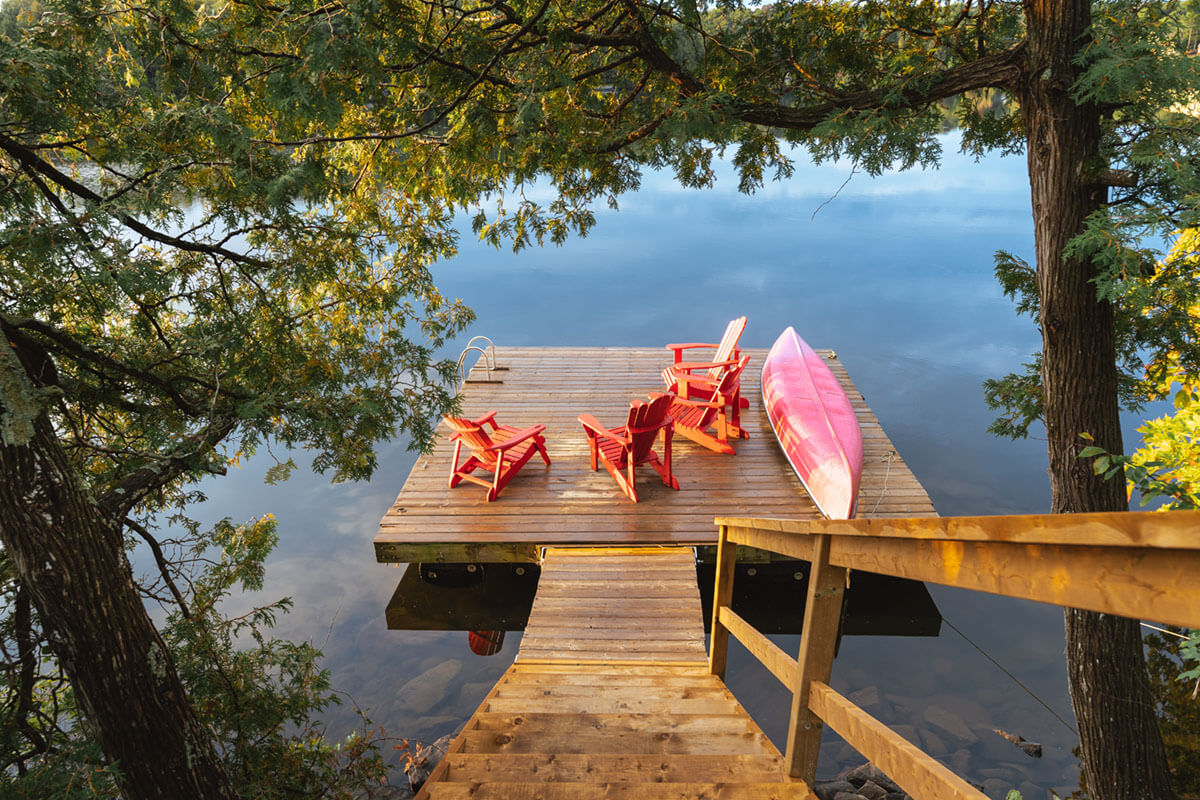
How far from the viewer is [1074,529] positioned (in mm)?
733

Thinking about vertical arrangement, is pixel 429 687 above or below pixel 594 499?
below

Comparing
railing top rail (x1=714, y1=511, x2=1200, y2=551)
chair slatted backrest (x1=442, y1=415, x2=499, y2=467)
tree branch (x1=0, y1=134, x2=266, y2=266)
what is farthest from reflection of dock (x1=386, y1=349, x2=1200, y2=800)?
tree branch (x1=0, y1=134, x2=266, y2=266)

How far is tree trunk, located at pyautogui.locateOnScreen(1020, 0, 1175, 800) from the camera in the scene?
365 centimetres

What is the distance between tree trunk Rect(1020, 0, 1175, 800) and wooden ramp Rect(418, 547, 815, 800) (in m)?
2.08

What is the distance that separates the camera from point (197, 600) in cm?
323

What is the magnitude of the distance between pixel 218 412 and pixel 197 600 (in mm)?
963

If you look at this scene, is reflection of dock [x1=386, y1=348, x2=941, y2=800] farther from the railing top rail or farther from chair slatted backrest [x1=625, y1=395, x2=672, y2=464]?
the railing top rail

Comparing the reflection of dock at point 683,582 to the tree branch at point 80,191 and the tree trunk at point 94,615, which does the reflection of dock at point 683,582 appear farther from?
the tree branch at point 80,191

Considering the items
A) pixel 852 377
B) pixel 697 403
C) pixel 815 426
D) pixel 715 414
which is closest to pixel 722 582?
pixel 815 426

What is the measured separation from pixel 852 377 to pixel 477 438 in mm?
9403

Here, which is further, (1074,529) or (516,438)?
(516,438)

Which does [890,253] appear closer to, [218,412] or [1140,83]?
[1140,83]

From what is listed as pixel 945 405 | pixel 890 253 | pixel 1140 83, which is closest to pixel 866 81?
pixel 1140 83

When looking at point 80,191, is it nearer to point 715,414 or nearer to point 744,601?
point 744,601
